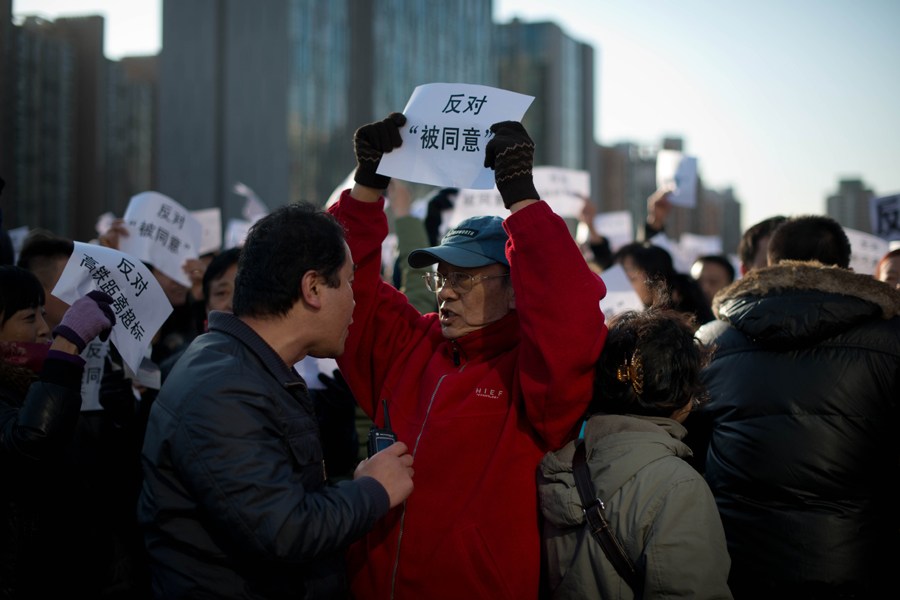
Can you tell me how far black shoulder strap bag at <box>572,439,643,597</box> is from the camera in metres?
2.30

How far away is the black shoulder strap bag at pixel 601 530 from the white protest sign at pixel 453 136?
0.97 m

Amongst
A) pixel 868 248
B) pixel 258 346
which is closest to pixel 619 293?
pixel 868 248

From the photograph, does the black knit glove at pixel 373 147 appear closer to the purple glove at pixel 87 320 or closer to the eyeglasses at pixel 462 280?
the eyeglasses at pixel 462 280

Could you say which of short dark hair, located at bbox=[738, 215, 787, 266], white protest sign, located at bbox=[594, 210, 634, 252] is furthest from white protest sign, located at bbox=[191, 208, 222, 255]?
white protest sign, located at bbox=[594, 210, 634, 252]

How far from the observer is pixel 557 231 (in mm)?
2416

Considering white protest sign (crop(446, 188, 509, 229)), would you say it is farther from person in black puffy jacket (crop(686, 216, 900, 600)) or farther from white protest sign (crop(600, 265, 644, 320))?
Result: person in black puffy jacket (crop(686, 216, 900, 600))

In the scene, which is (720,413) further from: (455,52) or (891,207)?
Answer: (455,52)

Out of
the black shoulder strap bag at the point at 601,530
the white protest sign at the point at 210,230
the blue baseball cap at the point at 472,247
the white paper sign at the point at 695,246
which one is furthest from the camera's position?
the white paper sign at the point at 695,246

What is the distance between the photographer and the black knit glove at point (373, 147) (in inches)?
113

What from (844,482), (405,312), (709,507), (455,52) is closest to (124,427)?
(405,312)

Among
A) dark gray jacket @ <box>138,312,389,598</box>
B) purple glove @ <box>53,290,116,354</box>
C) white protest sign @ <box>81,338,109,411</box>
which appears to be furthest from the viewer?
white protest sign @ <box>81,338,109,411</box>

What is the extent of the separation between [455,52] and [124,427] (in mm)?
57141

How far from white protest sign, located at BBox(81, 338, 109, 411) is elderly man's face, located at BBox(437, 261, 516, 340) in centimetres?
165

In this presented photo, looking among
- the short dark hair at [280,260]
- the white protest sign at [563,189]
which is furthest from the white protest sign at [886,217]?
the short dark hair at [280,260]
